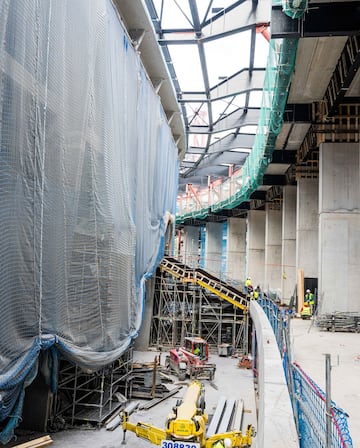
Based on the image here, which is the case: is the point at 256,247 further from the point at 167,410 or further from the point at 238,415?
the point at 238,415

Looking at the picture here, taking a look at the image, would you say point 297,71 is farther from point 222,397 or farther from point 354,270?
point 222,397

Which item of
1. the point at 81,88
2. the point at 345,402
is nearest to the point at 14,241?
the point at 81,88

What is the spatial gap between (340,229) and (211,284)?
1131 cm

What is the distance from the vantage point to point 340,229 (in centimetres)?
1891

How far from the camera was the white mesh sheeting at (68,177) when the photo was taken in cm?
598

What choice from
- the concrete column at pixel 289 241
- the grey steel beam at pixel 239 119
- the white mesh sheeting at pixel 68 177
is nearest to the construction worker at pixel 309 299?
the concrete column at pixel 289 241

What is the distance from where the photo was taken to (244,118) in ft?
104

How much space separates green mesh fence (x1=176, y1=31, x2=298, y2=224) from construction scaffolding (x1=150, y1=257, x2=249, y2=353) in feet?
24.0

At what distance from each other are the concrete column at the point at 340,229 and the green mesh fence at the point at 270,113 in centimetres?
303

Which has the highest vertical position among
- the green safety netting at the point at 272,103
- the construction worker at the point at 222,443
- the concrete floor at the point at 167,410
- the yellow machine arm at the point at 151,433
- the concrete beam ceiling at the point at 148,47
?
the concrete beam ceiling at the point at 148,47

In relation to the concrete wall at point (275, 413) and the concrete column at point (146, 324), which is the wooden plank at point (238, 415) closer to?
the concrete wall at point (275, 413)

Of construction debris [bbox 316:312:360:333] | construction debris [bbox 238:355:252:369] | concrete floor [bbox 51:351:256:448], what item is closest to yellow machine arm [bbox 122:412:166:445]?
concrete floor [bbox 51:351:256:448]

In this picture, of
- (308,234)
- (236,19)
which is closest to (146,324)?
(308,234)

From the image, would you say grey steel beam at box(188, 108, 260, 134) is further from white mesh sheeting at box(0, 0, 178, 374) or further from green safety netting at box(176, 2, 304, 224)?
white mesh sheeting at box(0, 0, 178, 374)
